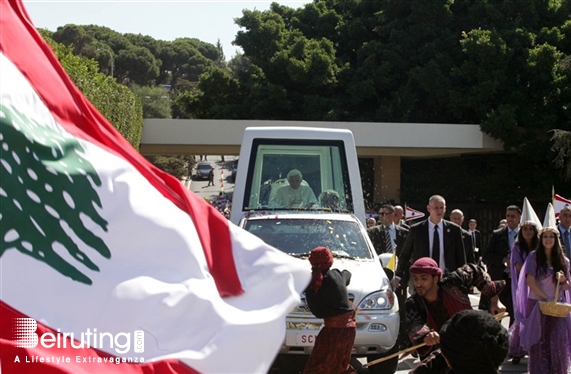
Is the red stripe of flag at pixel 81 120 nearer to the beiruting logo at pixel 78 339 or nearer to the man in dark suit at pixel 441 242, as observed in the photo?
the beiruting logo at pixel 78 339

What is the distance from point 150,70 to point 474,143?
214 feet

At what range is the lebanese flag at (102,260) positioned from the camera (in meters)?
3.51

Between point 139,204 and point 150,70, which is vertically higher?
point 150,70

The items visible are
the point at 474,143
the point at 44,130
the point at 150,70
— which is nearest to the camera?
the point at 44,130

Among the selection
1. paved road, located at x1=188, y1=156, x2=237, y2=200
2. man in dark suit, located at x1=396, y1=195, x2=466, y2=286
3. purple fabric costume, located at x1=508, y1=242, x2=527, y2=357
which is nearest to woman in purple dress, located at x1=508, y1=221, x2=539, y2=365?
purple fabric costume, located at x1=508, y1=242, x2=527, y2=357

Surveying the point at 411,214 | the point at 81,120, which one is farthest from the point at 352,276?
the point at 411,214

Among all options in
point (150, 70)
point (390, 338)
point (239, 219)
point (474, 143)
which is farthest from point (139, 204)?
point (150, 70)

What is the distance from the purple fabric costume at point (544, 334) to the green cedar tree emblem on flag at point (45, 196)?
6.74m

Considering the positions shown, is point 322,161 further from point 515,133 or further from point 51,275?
point 515,133

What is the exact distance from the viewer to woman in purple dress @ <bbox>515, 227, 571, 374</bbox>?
30.9ft

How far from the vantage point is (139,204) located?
394 cm

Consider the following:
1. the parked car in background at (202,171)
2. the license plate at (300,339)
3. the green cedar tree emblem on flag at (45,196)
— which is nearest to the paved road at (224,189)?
the parked car in background at (202,171)

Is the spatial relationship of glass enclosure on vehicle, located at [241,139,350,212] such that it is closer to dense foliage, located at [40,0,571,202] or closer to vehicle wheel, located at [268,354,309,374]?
vehicle wheel, located at [268,354,309,374]

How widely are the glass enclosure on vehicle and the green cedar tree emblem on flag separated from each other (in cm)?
847
